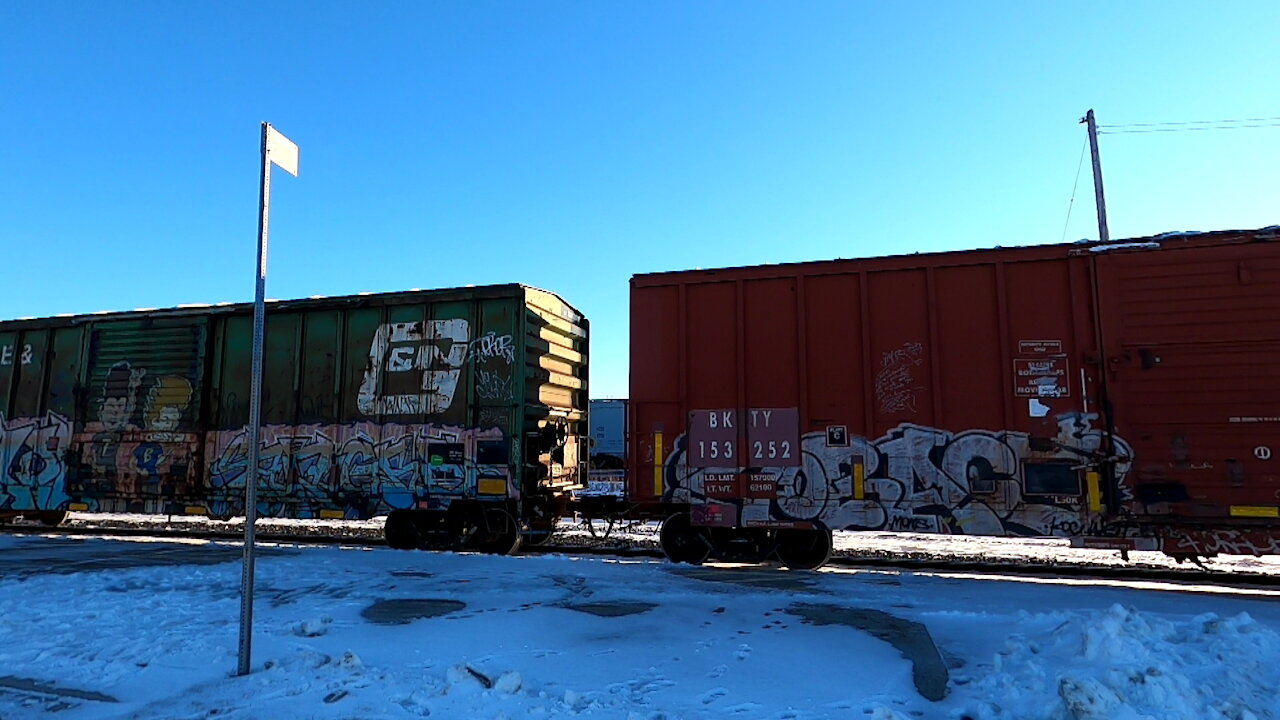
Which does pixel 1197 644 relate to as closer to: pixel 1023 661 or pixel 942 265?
pixel 1023 661

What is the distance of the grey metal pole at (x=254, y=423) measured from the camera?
3.76m

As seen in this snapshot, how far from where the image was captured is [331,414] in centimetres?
979

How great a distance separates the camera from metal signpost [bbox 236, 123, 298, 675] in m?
3.78

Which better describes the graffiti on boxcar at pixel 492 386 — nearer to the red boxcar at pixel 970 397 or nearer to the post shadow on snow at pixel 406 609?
the red boxcar at pixel 970 397

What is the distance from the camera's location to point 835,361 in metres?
7.63

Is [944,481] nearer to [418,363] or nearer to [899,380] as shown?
[899,380]

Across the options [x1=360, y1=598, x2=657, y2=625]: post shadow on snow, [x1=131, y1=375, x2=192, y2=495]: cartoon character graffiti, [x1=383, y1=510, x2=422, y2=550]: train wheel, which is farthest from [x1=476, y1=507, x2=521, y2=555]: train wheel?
[x1=131, y1=375, x2=192, y2=495]: cartoon character graffiti

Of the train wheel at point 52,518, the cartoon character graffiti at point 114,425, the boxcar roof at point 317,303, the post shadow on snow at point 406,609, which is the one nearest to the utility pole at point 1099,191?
the boxcar roof at point 317,303

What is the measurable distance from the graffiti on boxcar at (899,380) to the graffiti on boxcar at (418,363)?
17.7 feet

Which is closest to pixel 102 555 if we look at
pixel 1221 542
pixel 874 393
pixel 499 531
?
pixel 499 531

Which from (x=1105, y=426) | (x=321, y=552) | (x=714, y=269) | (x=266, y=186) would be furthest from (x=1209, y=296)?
(x=321, y=552)

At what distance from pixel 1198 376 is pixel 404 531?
9.46m

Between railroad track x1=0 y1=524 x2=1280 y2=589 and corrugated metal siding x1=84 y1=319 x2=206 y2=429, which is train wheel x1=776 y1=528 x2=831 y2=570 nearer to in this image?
railroad track x1=0 y1=524 x2=1280 y2=589

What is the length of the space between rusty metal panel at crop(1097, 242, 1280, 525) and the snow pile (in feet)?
8.96
